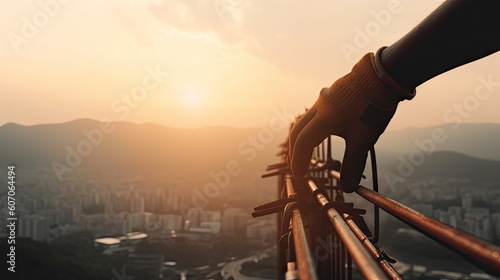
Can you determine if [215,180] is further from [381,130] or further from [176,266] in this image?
[381,130]

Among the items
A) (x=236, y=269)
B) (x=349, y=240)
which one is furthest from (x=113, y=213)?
(x=349, y=240)

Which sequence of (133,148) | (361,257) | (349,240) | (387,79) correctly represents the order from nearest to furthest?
1. (361,257)
2. (349,240)
3. (387,79)
4. (133,148)

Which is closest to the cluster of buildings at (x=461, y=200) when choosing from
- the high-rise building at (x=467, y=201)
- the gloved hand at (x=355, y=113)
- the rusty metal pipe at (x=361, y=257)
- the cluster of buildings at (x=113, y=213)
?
the high-rise building at (x=467, y=201)

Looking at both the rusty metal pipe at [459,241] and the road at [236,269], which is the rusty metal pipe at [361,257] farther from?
the road at [236,269]

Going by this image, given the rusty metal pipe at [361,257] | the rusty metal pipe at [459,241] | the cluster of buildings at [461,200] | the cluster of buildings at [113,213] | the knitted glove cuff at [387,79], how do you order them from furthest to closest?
the cluster of buildings at [113,213]
the cluster of buildings at [461,200]
the knitted glove cuff at [387,79]
the rusty metal pipe at [361,257]
the rusty metal pipe at [459,241]

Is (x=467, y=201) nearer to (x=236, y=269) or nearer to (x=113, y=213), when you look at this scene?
(x=236, y=269)

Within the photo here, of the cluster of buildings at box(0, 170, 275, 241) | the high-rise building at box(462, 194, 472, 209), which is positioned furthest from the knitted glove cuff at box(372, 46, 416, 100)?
the high-rise building at box(462, 194, 472, 209)
